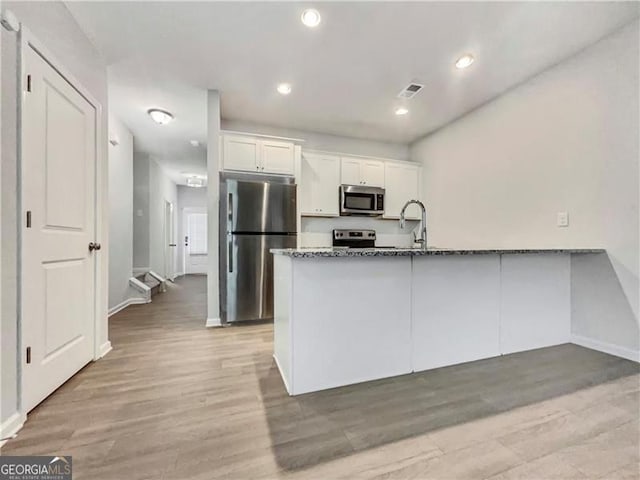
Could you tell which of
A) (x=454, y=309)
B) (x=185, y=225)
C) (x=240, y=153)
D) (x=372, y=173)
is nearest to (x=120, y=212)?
(x=240, y=153)

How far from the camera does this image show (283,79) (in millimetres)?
2797

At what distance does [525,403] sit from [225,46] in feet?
11.2

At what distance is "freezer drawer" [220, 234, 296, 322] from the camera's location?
306cm

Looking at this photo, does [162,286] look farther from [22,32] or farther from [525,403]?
[525,403]

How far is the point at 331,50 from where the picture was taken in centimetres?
236

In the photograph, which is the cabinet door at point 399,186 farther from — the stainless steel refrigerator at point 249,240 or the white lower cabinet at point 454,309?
the white lower cabinet at point 454,309

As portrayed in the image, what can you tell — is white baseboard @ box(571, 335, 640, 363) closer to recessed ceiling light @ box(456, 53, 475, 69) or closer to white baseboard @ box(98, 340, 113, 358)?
recessed ceiling light @ box(456, 53, 475, 69)

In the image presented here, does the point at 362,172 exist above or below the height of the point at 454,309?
above

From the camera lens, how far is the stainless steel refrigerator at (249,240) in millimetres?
3064

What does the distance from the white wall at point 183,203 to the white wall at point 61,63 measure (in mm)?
6501

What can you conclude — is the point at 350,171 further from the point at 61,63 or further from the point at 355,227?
the point at 61,63

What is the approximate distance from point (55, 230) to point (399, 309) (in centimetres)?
230

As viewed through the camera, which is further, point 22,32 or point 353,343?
point 353,343

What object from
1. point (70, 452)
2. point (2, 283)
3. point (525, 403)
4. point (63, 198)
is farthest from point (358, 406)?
point (63, 198)
